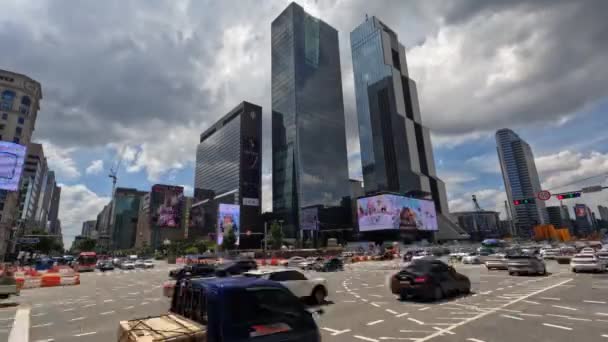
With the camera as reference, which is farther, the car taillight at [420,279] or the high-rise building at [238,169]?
the high-rise building at [238,169]

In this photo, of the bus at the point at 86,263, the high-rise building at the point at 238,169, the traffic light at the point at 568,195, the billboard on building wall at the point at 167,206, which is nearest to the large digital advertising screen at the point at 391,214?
the high-rise building at the point at 238,169

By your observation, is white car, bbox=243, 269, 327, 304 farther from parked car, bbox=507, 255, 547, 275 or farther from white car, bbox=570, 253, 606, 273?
white car, bbox=570, 253, 606, 273

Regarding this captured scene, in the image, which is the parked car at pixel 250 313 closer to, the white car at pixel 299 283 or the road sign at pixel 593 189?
the white car at pixel 299 283

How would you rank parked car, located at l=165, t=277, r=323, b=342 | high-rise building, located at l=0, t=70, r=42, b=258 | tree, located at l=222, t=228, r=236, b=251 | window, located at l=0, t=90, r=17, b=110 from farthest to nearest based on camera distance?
tree, located at l=222, t=228, r=236, b=251, window, located at l=0, t=90, r=17, b=110, high-rise building, located at l=0, t=70, r=42, b=258, parked car, located at l=165, t=277, r=323, b=342

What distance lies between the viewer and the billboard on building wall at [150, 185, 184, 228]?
137 m

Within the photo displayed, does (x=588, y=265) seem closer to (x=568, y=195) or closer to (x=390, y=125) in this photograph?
(x=568, y=195)

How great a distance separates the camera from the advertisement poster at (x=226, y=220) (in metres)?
113

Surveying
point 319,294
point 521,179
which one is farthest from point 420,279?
point 521,179

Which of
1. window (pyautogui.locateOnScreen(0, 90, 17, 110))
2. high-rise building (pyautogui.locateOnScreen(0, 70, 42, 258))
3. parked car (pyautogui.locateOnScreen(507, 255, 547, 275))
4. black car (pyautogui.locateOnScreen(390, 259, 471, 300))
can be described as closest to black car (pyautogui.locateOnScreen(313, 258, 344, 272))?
parked car (pyautogui.locateOnScreen(507, 255, 547, 275))

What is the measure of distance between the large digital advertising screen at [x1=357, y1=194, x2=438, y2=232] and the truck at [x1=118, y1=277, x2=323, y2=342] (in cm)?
10182

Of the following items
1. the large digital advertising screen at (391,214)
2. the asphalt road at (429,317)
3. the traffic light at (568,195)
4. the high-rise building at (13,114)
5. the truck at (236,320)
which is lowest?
the asphalt road at (429,317)

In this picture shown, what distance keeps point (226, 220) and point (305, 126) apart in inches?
2227

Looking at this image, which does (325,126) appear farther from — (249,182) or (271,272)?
(271,272)

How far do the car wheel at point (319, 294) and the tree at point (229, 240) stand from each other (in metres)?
97.9
